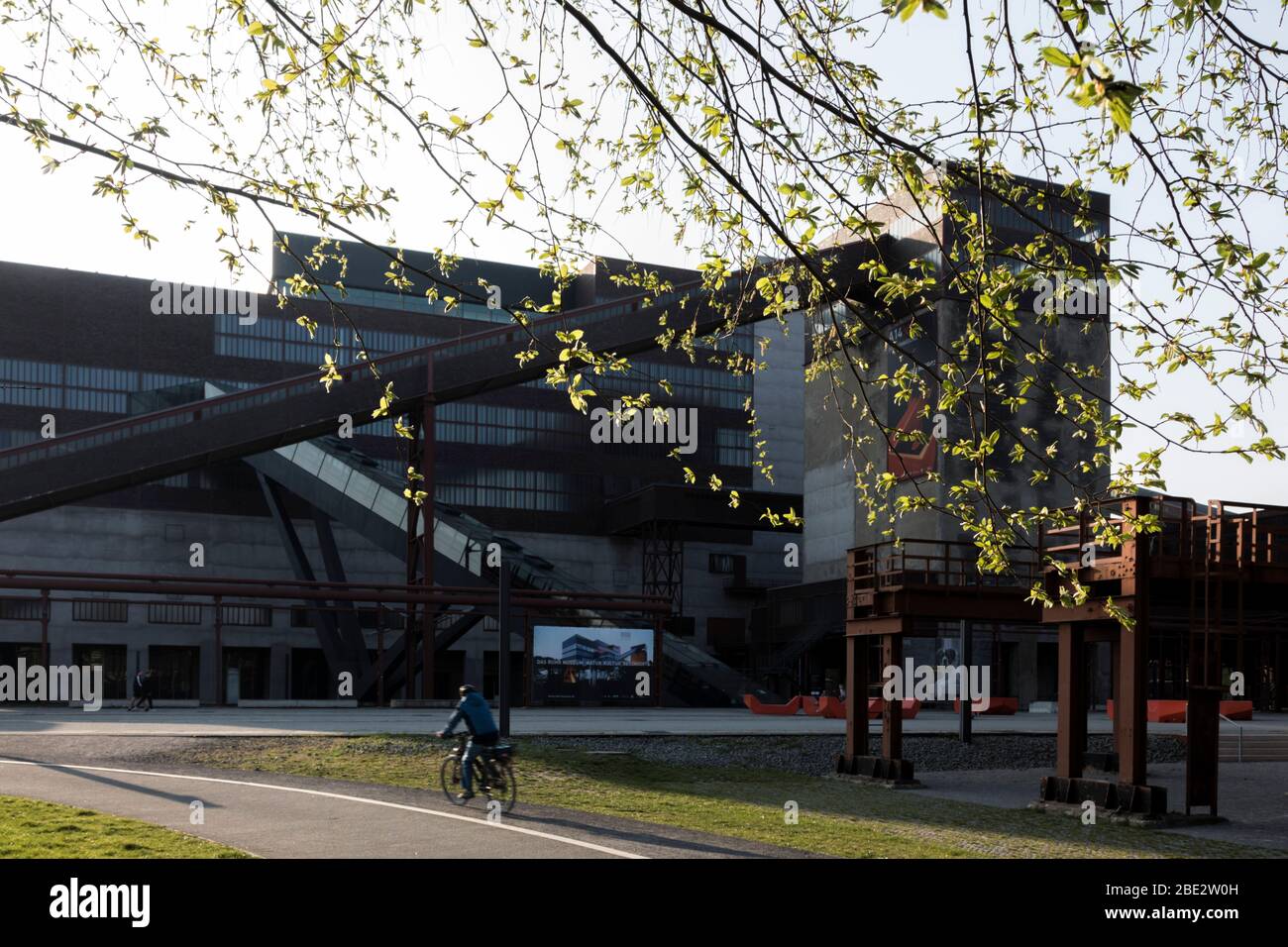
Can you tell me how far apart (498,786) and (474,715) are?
974 millimetres

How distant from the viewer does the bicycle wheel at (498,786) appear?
16.0 meters

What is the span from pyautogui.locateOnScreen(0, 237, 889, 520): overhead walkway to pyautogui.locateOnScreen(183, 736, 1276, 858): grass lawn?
16.6m

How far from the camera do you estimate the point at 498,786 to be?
1603 cm

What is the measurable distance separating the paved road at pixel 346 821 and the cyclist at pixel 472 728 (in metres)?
0.45

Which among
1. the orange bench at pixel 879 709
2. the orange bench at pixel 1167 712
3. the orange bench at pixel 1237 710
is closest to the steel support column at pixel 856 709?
Result: the orange bench at pixel 879 709

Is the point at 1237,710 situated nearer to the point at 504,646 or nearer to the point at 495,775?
the point at 504,646

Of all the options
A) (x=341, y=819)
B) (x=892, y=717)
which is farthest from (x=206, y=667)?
(x=341, y=819)
